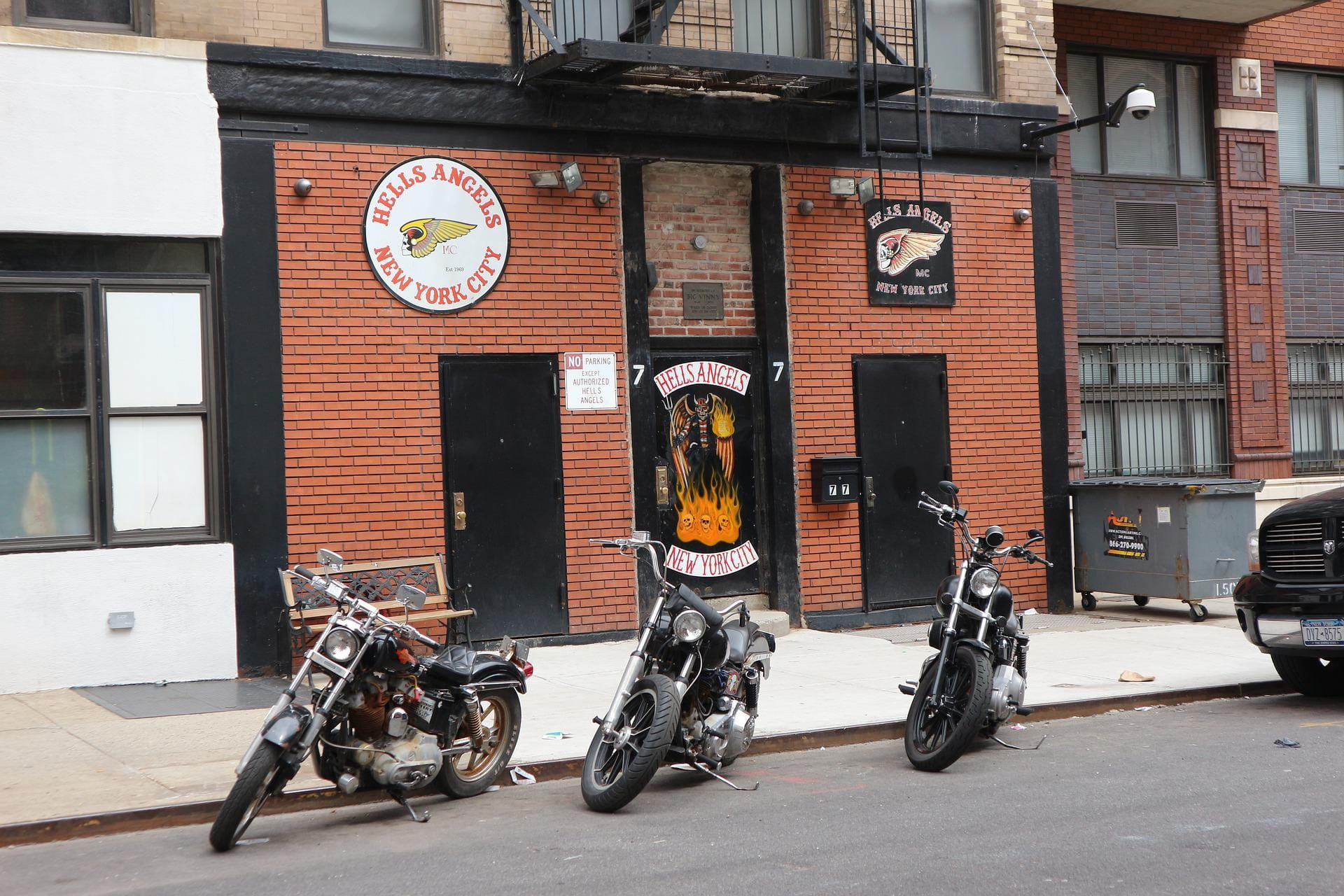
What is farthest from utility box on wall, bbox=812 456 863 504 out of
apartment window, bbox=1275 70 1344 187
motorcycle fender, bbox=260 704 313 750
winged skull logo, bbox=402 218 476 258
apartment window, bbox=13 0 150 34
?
apartment window, bbox=1275 70 1344 187

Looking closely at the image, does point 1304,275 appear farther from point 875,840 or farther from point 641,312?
point 875,840

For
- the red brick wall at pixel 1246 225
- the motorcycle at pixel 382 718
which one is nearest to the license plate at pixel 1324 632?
the motorcycle at pixel 382 718

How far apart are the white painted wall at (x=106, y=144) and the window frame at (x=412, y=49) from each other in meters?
1.09

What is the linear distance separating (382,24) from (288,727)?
6.89 meters

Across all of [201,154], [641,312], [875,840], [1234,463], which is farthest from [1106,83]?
[875,840]

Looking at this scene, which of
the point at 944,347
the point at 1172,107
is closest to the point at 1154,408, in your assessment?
the point at 1172,107

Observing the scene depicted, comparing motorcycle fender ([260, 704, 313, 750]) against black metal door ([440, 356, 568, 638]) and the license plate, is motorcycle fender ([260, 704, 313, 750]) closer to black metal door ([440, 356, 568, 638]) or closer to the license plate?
black metal door ([440, 356, 568, 638])

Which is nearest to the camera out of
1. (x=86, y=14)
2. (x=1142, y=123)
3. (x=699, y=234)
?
(x=86, y=14)

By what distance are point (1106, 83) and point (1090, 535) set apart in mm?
5504

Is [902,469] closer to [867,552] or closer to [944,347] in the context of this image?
[867,552]

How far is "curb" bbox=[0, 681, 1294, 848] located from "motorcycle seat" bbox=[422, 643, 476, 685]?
0.73m

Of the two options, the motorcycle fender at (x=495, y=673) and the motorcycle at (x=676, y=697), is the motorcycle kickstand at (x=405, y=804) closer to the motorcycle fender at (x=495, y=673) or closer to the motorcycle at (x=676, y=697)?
the motorcycle fender at (x=495, y=673)

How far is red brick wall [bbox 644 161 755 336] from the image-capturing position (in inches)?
476

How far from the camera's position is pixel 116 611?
973 centimetres
